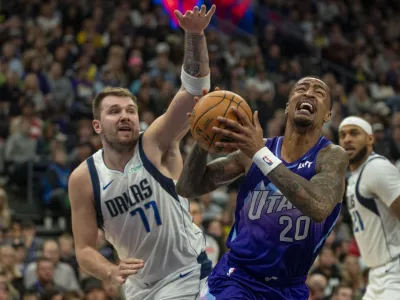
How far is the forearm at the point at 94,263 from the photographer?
552 centimetres

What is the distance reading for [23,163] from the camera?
1219 cm

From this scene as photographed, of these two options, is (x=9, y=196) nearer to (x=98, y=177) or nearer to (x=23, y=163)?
(x=23, y=163)

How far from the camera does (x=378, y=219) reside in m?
7.16

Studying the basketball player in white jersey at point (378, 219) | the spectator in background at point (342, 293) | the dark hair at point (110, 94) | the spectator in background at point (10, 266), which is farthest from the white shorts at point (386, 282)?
the spectator in background at point (10, 266)

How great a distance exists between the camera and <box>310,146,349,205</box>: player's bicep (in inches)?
179

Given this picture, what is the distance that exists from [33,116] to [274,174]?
29.1 feet

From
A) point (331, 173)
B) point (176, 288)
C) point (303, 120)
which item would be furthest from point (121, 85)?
point (331, 173)

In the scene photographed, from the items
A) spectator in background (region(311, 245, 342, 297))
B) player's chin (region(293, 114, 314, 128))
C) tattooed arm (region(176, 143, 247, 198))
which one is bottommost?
spectator in background (region(311, 245, 342, 297))

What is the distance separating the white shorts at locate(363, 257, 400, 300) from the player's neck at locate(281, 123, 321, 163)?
2578mm

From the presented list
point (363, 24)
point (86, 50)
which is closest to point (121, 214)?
point (86, 50)

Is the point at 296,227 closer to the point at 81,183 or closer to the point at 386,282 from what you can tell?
the point at 81,183

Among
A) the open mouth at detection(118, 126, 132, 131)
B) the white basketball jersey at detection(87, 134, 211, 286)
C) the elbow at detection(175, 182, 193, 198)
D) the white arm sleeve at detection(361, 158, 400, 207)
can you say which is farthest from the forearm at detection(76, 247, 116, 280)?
the white arm sleeve at detection(361, 158, 400, 207)

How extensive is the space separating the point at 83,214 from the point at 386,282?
3.02m

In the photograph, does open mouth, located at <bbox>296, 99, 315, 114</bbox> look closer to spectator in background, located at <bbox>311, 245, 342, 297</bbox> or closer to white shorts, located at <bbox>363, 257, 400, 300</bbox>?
white shorts, located at <bbox>363, 257, 400, 300</bbox>
